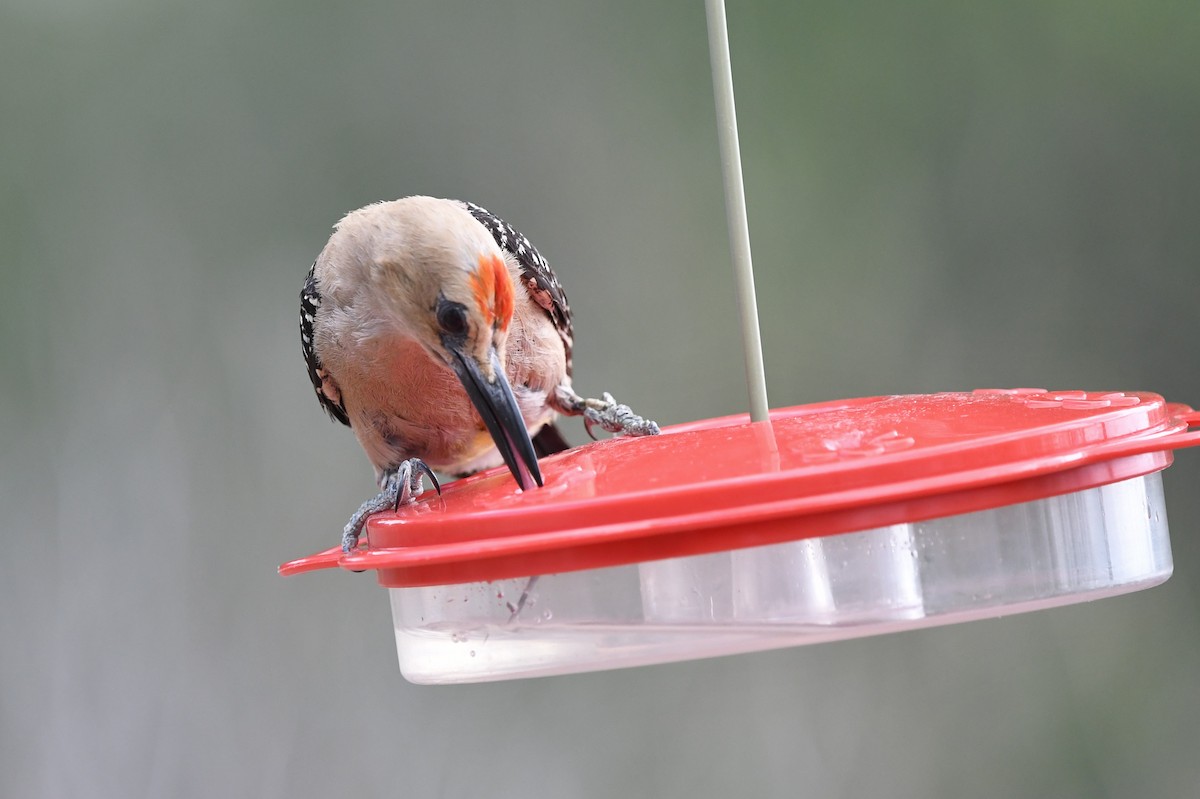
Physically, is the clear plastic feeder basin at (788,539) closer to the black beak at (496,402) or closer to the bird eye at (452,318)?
the black beak at (496,402)

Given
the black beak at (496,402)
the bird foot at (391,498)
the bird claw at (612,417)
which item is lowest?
the bird foot at (391,498)

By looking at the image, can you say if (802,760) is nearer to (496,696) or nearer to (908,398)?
(496,696)

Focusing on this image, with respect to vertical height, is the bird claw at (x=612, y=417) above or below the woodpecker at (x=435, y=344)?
below

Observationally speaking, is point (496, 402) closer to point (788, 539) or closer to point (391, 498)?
point (391, 498)

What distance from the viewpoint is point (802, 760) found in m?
4.38

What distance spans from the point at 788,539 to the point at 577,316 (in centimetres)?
347

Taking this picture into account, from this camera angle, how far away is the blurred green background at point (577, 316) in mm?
4137

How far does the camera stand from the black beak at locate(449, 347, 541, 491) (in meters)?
1.67

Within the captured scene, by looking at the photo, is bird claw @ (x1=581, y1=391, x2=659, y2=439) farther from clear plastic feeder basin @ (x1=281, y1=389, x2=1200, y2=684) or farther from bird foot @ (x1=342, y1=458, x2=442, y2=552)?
clear plastic feeder basin @ (x1=281, y1=389, x2=1200, y2=684)

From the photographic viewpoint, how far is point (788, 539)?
1094mm

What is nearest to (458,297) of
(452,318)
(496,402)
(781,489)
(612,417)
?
(452,318)

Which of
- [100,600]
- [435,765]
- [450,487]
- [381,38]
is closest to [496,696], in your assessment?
[435,765]

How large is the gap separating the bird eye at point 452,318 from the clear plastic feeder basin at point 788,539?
585 mm

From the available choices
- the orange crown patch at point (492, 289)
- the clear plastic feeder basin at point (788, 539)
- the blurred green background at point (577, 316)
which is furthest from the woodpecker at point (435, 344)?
the blurred green background at point (577, 316)
